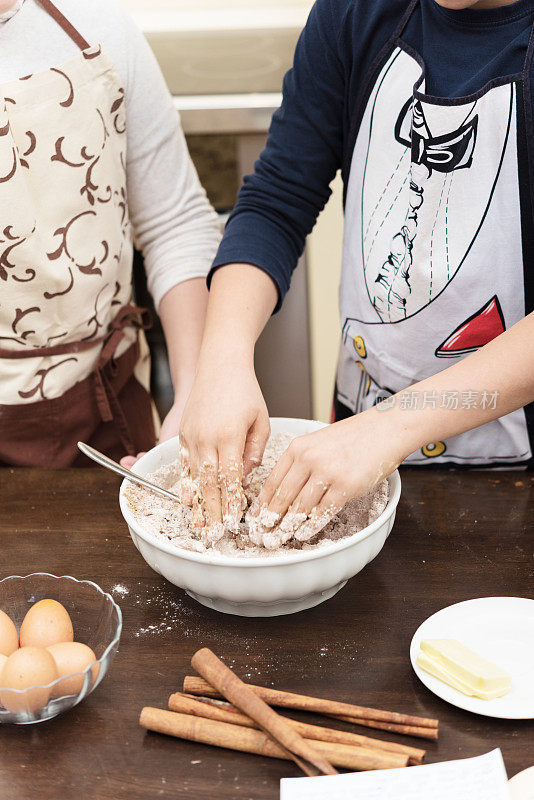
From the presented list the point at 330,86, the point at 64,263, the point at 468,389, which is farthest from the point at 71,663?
the point at 330,86

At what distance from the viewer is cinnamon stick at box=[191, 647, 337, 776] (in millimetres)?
651

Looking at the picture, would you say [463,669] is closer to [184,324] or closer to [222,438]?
[222,438]

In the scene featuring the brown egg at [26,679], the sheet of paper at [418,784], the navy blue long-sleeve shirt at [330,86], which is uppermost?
the navy blue long-sleeve shirt at [330,86]

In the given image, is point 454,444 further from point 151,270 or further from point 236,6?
point 236,6

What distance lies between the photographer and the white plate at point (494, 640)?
0.71 m

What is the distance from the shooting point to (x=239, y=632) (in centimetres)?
85

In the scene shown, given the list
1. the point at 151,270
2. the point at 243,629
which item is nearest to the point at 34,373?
the point at 151,270

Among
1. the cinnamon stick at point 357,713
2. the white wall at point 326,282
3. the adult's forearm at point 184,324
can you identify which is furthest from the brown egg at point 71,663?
the white wall at point 326,282

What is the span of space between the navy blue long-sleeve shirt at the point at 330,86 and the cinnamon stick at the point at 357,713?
0.67 meters

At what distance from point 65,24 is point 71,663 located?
103 centimetres

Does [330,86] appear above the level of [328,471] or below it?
above

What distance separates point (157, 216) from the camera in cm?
147

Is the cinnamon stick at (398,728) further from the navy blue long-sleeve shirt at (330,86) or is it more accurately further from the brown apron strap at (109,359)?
the brown apron strap at (109,359)

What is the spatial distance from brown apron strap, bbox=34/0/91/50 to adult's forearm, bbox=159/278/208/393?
454 millimetres
